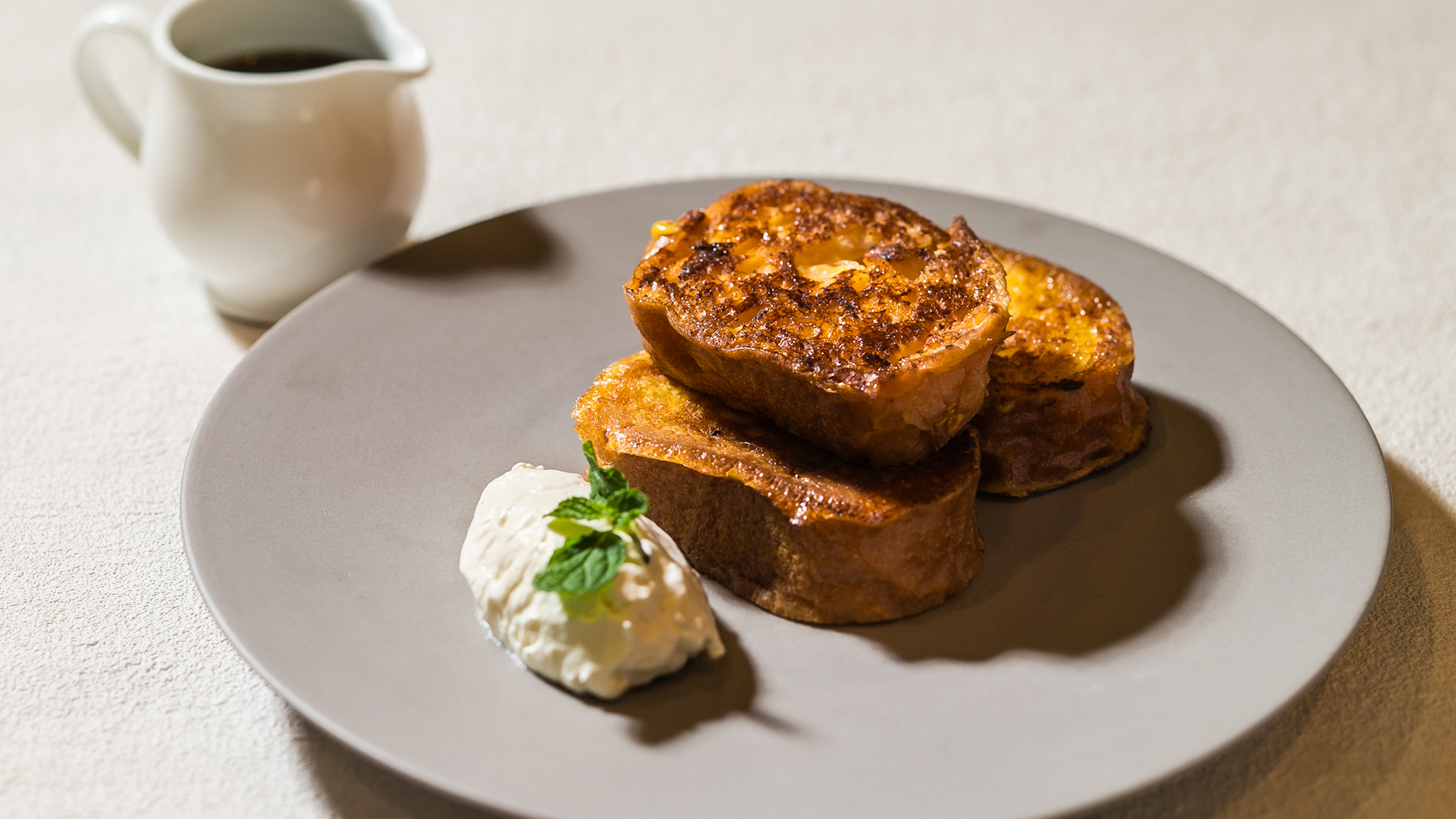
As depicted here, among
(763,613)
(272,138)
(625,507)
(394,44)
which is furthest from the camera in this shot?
(394,44)

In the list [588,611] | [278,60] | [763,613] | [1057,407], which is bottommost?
[763,613]

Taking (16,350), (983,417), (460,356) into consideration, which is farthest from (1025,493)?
(16,350)

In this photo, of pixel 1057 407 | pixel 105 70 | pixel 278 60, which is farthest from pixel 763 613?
pixel 105 70

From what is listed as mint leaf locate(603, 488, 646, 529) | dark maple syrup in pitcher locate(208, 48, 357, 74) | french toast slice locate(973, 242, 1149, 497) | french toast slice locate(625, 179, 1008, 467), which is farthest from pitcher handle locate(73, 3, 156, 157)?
french toast slice locate(973, 242, 1149, 497)

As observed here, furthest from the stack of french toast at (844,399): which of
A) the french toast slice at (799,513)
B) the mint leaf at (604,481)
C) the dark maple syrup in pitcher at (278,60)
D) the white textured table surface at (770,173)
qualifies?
the dark maple syrup in pitcher at (278,60)

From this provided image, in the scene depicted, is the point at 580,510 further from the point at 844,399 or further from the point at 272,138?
the point at 272,138

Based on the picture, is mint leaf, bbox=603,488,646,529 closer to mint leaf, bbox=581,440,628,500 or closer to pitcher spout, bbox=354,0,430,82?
mint leaf, bbox=581,440,628,500

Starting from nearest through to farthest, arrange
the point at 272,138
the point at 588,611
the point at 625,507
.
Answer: the point at 588,611
the point at 625,507
the point at 272,138
